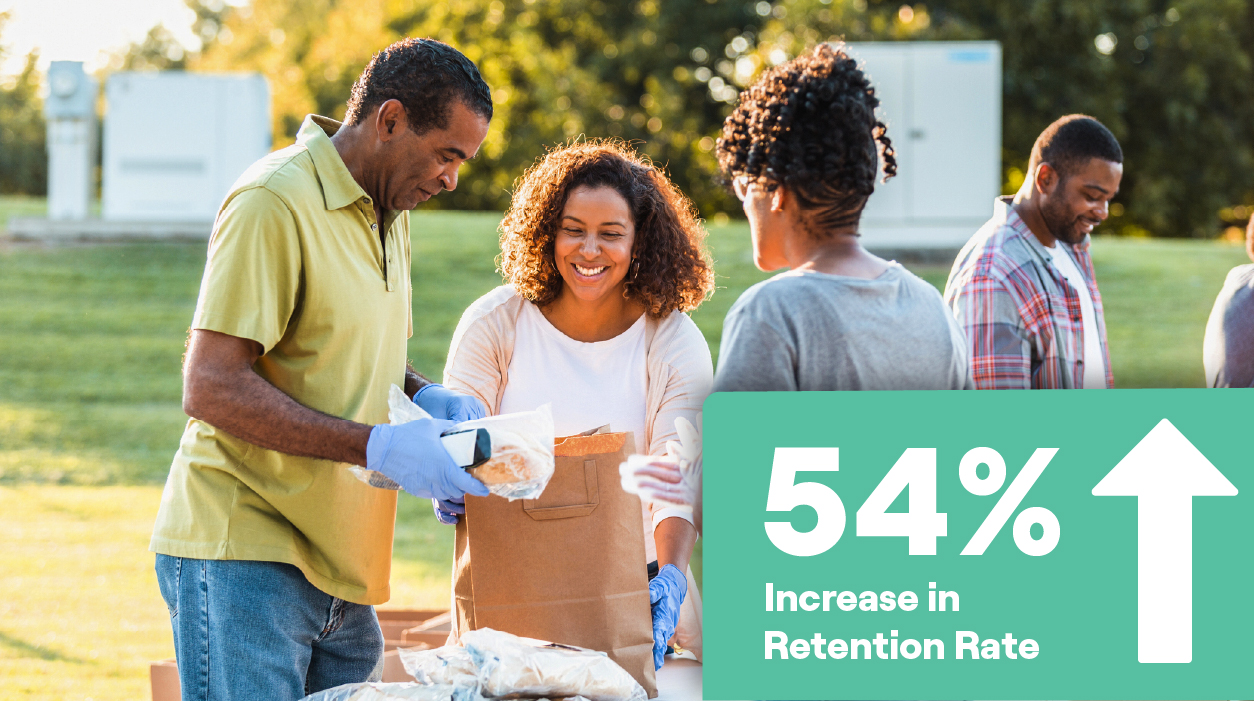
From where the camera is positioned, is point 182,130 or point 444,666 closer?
point 444,666

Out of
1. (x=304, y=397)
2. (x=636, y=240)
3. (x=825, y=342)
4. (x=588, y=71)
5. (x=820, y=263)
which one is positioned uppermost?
(x=588, y=71)

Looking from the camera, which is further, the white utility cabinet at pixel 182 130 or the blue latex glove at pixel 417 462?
the white utility cabinet at pixel 182 130

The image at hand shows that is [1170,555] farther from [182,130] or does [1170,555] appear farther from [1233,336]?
[182,130]

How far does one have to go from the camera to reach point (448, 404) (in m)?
2.21

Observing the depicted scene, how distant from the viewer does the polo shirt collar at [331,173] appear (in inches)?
78.4

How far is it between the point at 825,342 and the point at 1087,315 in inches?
63.4

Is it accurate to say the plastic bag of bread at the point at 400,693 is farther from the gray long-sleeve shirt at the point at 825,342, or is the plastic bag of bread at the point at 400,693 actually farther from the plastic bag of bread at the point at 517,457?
the gray long-sleeve shirt at the point at 825,342

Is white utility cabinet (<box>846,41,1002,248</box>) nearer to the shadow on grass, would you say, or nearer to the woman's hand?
the shadow on grass

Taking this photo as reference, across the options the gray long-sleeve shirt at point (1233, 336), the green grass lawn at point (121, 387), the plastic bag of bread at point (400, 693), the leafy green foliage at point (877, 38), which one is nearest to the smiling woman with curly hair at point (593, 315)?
the plastic bag of bread at point (400, 693)

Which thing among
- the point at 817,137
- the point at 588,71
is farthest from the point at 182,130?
the point at 817,137

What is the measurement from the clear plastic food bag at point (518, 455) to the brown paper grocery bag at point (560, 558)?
0.10 meters

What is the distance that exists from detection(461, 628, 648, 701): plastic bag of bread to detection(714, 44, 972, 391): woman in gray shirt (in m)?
0.56

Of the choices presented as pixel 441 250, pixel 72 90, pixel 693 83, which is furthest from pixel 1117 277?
pixel 72 90

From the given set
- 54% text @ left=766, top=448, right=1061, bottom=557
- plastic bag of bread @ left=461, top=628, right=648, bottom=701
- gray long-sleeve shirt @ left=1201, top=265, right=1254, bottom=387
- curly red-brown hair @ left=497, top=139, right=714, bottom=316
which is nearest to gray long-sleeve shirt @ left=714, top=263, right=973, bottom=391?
54% text @ left=766, top=448, right=1061, bottom=557
